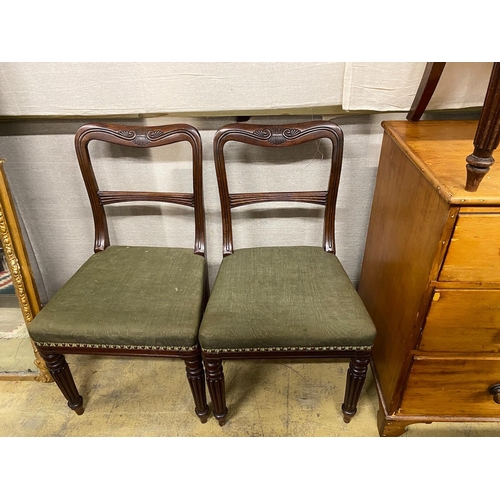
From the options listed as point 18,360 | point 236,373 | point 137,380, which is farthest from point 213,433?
point 18,360

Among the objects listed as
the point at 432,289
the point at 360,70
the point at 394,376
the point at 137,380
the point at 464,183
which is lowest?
the point at 137,380

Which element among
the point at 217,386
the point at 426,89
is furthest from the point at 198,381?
the point at 426,89

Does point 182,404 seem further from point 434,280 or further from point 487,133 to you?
point 487,133

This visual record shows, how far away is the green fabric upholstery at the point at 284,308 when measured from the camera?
1.04m

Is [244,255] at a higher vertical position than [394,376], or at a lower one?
higher

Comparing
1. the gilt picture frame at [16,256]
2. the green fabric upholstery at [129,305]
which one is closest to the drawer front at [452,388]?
the green fabric upholstery at [129,305]

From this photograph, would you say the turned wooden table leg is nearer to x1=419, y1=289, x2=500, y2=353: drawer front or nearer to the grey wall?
x1=419, y1=289, x2=500, y2=353: drawer front

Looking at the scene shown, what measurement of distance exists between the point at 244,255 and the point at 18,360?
100 centimetres

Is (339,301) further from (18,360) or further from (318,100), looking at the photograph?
(18,360)

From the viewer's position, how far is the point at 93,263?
1306mm

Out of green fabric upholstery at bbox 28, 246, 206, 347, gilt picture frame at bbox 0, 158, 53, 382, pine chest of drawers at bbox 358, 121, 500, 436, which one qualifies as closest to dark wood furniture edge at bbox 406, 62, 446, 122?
pine chest of drawers at bbox 358, 121, 500, 436

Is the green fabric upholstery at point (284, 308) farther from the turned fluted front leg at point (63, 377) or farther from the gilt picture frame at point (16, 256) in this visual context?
the gilt picture frame at point (16, 256)

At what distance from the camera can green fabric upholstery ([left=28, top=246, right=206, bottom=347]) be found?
1.07 m

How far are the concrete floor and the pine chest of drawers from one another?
0.58ft
